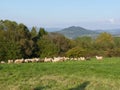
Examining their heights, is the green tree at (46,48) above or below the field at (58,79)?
above

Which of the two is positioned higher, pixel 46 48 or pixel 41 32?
pixel 41 32

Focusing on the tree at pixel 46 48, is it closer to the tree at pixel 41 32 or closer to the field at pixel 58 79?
the tree at pixel 41 32

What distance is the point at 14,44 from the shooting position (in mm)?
32375

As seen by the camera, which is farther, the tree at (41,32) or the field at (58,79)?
the tree at (41,32)

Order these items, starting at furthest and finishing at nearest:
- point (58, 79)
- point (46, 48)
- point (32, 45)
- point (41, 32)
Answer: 1. point (41, 32)
2. point (46, 48)
3. point (32, 45)
4. point (58, 79)

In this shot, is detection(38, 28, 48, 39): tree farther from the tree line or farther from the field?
the field

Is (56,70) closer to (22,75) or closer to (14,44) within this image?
(22,75)

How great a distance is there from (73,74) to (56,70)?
111 cm

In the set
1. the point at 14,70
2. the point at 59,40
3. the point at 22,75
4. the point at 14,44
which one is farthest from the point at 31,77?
the point at 59,40

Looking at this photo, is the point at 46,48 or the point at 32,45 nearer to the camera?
the point at 32,45

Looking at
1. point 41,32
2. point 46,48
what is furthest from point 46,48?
point 41,32

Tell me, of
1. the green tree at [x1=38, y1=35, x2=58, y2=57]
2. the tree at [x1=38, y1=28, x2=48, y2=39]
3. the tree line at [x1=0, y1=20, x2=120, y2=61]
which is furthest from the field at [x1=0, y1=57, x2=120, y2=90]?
the tree at [x1=38, y1=28, x2=48, y2=39]

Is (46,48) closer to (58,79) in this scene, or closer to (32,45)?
(32,45)

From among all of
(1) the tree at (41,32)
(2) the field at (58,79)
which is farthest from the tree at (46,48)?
(2) the field at (58,79)
